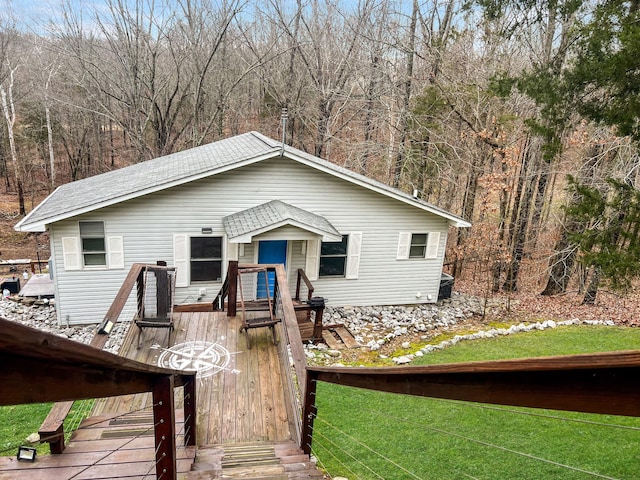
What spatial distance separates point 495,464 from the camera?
4.83m

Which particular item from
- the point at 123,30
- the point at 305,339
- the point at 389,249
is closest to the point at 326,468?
the point at 305,339

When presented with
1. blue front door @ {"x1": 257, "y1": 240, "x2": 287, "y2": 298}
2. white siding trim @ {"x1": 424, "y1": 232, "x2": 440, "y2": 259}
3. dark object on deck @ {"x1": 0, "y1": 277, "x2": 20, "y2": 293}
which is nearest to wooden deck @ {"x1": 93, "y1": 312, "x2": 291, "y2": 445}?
blue front door @ {"x1": 257, "y1": 240, "x2": 287, "y2": 298}

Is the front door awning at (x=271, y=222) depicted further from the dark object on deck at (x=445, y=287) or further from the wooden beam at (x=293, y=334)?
the dark object on deck at (x=445, y=287)

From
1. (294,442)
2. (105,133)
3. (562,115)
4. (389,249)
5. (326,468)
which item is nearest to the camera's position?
Result: (294,442)

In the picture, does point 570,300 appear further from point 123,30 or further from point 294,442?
point 123,30

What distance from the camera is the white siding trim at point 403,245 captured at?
12.0m

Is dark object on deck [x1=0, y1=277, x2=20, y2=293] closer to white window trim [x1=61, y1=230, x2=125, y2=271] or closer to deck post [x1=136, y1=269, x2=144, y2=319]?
white window trim [x1=61, y1=230, x2=125, y2=271]

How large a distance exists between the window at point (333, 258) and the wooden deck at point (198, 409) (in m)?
5.01

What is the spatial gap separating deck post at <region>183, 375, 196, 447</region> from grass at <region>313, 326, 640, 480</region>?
1360mm

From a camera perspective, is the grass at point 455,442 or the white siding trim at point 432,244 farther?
the white siding trim at point 432,244

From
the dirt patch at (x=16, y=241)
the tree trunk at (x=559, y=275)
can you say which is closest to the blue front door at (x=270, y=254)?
the tree trunk at (x=559, y=275)

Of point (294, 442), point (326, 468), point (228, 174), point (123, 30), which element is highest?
point (123, 30)

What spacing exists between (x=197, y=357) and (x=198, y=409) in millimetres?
1123

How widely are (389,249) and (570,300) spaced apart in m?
6.83
